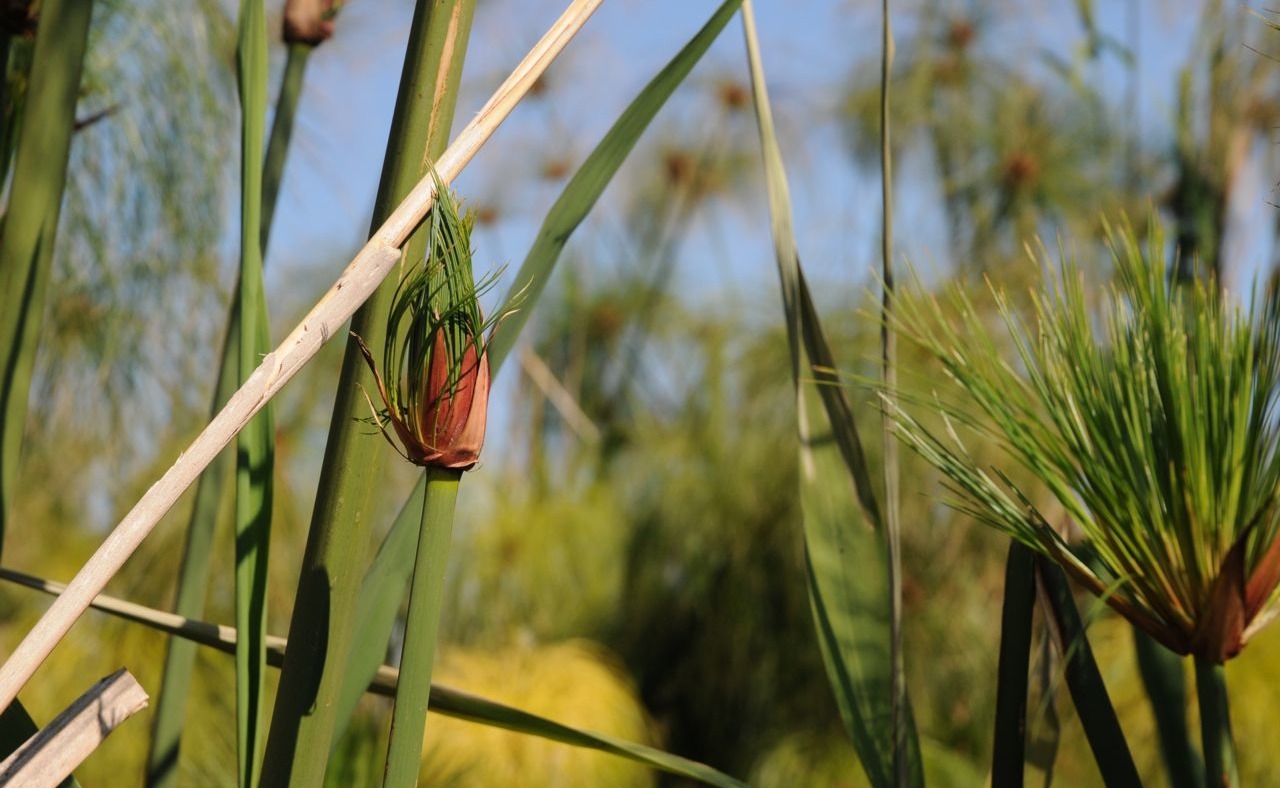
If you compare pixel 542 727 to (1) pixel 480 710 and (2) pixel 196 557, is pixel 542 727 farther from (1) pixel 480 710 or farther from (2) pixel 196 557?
(2) pixel 196 557

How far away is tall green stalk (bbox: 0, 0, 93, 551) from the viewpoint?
292 mm

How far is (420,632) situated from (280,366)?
0.05 meters

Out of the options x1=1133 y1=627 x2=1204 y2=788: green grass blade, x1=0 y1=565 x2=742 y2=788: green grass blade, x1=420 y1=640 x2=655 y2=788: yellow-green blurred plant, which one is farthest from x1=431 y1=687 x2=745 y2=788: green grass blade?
x1=420 y1=640 x2=655 y2=788: yellow-green blurred plant

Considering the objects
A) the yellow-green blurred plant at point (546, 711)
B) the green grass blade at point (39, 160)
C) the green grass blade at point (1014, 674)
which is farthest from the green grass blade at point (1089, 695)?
the yellow-green blurred plant at point (546, 711)

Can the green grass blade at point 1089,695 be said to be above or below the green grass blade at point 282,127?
below

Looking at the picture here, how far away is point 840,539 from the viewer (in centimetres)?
29

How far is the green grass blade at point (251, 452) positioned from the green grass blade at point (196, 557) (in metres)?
0.05

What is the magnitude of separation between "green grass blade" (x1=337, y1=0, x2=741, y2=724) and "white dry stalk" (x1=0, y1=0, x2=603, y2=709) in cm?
3

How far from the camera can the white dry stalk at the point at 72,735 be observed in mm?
204

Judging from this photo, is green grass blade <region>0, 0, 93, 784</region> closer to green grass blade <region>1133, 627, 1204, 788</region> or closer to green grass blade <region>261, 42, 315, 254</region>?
green grass blade <region>261, 42, 315, 254</region>

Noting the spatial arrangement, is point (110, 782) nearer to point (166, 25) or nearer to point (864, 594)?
point (166, 25)

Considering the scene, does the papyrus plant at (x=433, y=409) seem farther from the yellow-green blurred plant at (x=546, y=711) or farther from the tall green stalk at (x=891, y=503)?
the yellow-green blurred plant at (x=546, y=711)

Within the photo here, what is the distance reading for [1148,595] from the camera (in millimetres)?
255

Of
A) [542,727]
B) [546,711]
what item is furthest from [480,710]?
[546,711]
